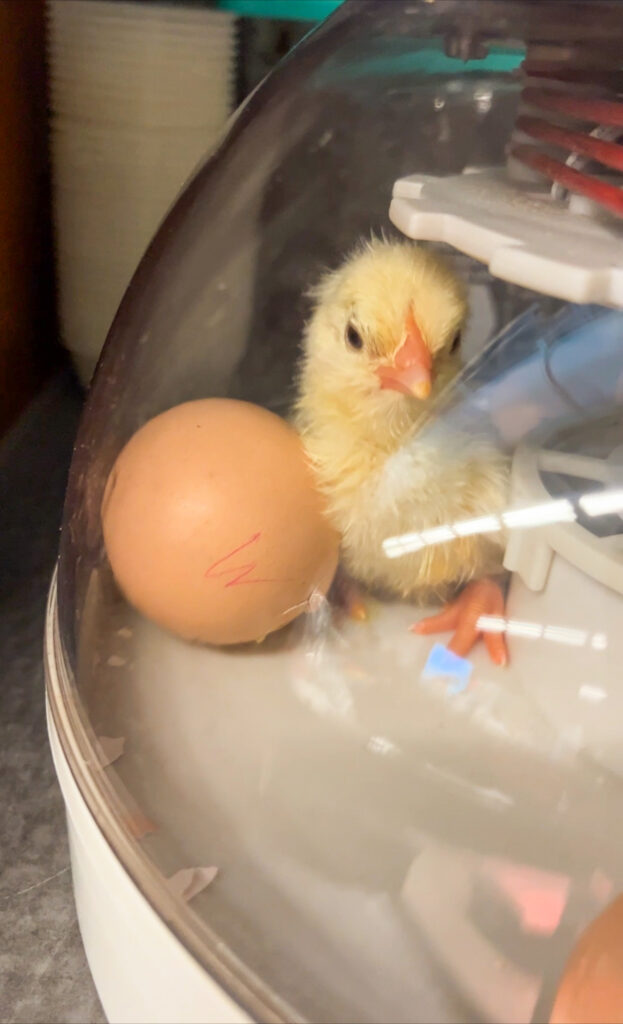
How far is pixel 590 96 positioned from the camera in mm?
455

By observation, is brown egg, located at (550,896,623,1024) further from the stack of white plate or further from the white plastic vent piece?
the stack of white plate

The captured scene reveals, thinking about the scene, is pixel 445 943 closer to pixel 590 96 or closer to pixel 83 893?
pixel 83 893

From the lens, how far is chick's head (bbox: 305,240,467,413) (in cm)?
45

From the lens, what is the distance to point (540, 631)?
0.47 meters

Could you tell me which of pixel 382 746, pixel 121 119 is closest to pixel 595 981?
pixel 382 746

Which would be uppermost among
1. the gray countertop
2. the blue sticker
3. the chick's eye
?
the chick's eye

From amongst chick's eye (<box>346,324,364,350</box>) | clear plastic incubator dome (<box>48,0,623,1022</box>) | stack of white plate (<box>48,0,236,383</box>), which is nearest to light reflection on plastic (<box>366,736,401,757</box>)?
clear plastic incubator dome (<box>48,0,623,1022</box>)

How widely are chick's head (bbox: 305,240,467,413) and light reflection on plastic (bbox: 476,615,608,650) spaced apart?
129 mm

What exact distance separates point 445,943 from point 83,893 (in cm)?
17

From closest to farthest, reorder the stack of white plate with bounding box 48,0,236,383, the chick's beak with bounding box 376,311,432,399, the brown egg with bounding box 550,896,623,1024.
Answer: the brown egg with bounding box 550,896,623,1024 < the chick's beak with bounding box 376,311,432,399 < the stack of white plate with bounding box 48,0,236,383

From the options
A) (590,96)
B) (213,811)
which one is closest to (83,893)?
(213,811)

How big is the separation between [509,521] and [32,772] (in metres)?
0.33

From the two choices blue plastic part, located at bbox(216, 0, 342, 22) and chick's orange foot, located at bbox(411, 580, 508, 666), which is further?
blue plastic part, located at bbox(216, 0, 342, 22)

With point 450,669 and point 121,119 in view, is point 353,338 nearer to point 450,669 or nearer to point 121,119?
point 450,669
